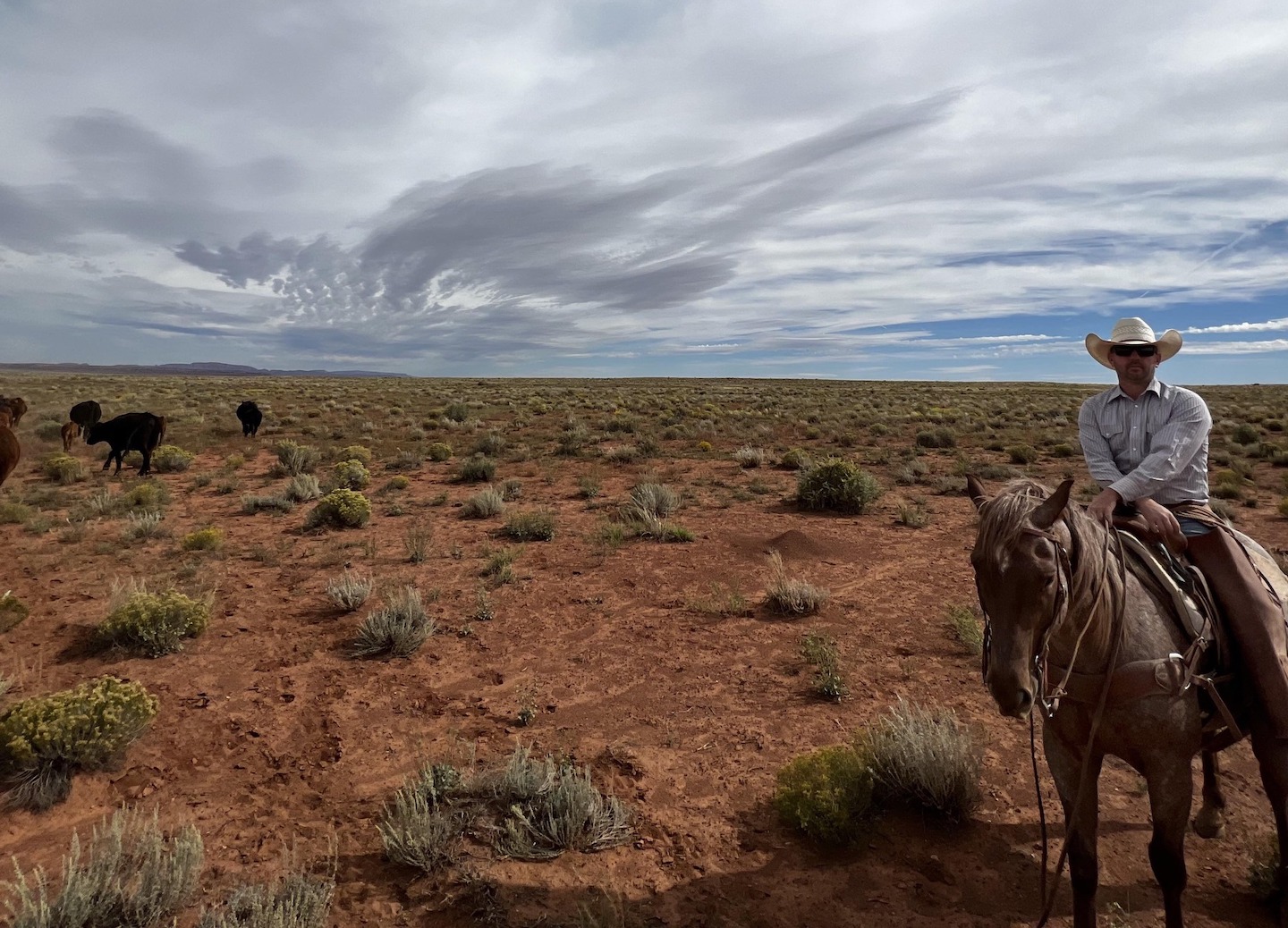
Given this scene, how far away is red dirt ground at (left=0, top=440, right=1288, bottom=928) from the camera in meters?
3.42

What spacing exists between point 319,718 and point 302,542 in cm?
561

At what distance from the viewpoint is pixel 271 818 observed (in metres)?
3.94

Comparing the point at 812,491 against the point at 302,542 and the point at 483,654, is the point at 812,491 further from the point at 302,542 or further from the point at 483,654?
the point at 302,542

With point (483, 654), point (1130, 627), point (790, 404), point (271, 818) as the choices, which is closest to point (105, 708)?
point (271, 818)

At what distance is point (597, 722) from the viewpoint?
5.14 m

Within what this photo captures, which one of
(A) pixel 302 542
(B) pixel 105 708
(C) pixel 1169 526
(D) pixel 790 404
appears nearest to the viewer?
(C) pixel 1169 526

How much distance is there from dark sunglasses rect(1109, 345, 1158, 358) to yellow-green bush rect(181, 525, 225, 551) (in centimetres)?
1103

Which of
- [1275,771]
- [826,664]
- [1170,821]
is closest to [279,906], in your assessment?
[1170,821]

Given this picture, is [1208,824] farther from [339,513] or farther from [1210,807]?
[339,513]

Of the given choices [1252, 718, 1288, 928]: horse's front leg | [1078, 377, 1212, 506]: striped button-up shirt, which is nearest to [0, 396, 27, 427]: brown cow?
[1078, 377, 1212, 506]: striped button-up shirt

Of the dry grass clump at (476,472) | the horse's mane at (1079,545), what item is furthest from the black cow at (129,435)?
the horse's mane at (1079,545)

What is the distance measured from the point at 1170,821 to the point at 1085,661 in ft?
2.70

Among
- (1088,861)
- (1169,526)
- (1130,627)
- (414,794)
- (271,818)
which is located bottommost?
(271,818)

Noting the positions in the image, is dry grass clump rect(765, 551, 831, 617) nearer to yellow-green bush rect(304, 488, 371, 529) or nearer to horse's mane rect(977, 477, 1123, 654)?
horse's mane rect(977, 477, 1123, 654)
